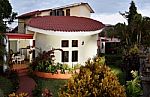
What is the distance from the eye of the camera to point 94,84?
883cm

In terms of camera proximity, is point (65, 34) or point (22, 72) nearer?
point (22, 72)

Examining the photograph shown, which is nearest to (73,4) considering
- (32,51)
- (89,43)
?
(89,43)

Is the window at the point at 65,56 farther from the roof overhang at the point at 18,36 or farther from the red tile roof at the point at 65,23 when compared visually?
the roof overhang at the point at 18,36

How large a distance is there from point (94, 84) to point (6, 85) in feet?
36.0

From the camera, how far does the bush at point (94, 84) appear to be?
8.75m

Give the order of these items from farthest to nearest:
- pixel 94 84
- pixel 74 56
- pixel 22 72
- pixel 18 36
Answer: pixel 74 56, pixel 18 36, pixel 22 72, pixel 94 84

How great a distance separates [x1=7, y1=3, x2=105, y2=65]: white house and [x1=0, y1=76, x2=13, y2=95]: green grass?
6.51 m

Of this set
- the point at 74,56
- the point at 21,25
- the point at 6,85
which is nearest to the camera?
the point at 6,85

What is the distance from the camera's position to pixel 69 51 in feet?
85.6

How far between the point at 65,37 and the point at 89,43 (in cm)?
305

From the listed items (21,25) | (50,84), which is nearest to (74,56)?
(50,84)

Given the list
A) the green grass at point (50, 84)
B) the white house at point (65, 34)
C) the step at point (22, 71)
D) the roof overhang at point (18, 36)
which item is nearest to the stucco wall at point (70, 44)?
the white house at point (65, 34)

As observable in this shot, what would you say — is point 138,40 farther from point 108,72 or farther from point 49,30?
point 108,72

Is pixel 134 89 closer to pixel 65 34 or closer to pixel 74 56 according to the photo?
pixel 65 34
